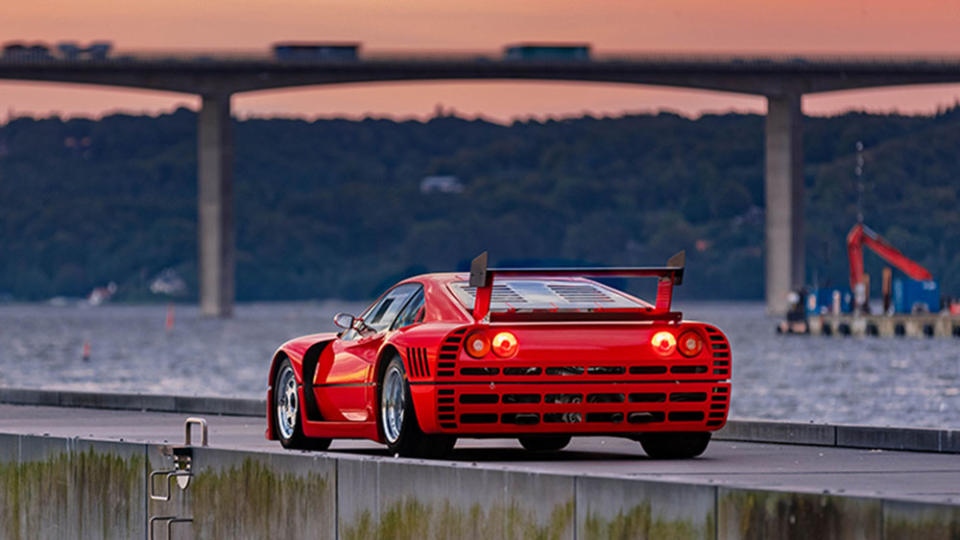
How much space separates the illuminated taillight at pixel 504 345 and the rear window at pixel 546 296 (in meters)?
0.33

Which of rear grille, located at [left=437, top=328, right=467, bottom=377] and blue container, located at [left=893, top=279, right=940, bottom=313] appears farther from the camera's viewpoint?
blue container, located at [left=893, top=279, right=940, bottom=313]

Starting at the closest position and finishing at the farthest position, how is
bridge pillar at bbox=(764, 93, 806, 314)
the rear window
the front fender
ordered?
the rear window < the front fender < bridge pillar at bbox=(764, 93, 806, 314)

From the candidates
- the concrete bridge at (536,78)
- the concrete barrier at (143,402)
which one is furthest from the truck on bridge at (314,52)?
the concrete barrier at (143,402)

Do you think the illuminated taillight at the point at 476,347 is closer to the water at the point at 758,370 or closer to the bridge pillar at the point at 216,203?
the water at the point at 758,370

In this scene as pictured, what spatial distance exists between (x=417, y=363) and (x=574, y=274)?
1217 millimetres

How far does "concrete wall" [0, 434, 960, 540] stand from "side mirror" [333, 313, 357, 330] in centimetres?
152

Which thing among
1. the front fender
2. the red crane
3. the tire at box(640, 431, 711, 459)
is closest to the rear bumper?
the tire at box(640, 431, 711, 459)

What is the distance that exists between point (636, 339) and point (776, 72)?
109 meters

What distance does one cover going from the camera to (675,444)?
13.1 metres

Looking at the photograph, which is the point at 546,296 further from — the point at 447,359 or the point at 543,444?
the point at 543,444

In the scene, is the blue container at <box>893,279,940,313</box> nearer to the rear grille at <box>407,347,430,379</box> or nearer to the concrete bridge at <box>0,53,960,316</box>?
the concrete bridge at <box>0,53,960,316</box>

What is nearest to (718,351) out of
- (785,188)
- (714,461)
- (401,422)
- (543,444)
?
(714,461)

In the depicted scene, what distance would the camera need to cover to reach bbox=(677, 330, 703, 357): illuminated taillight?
40.8 feet

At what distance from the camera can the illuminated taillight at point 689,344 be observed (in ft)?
40.8
